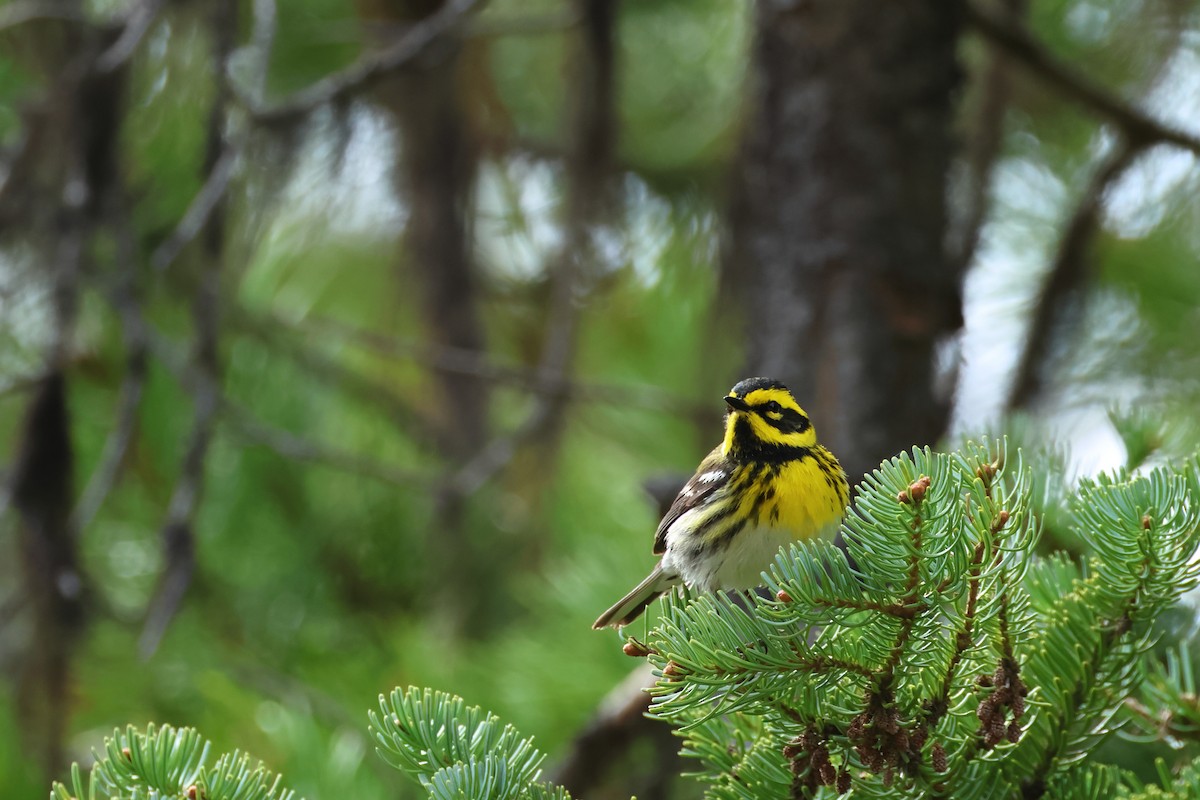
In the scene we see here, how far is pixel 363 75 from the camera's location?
2561 millimetres

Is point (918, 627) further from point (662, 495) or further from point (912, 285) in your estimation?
point (912, 285)

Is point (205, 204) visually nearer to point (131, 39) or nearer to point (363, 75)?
point (131, 39)

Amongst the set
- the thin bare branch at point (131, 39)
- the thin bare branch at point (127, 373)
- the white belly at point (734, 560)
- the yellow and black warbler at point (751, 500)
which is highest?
the thin bare branch at point (131, 39)

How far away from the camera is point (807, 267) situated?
8.54 ft

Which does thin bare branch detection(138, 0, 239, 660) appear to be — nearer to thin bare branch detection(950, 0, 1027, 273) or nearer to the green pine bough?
the green pine bough

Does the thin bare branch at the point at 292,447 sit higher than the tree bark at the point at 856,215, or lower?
lower

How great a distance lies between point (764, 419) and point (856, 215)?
24.4 inches

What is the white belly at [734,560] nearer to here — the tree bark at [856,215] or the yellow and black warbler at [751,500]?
the yellow and black warbler at [751,500]

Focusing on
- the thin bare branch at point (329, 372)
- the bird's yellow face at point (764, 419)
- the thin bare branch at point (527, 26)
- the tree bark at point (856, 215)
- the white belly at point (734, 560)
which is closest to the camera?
the white belly at point (734, 560)

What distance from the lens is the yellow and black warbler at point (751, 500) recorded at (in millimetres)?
2016

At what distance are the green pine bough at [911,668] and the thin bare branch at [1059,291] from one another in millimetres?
1988

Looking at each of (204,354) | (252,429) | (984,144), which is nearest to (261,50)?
(204,354)

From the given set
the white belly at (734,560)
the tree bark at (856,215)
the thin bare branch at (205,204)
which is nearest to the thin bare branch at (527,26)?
the tree bark at (856,215)

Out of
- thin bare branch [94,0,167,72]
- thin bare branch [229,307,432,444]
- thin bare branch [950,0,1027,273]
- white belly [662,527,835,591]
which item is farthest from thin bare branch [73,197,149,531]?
thin bare branch [950,0,1027,273]
